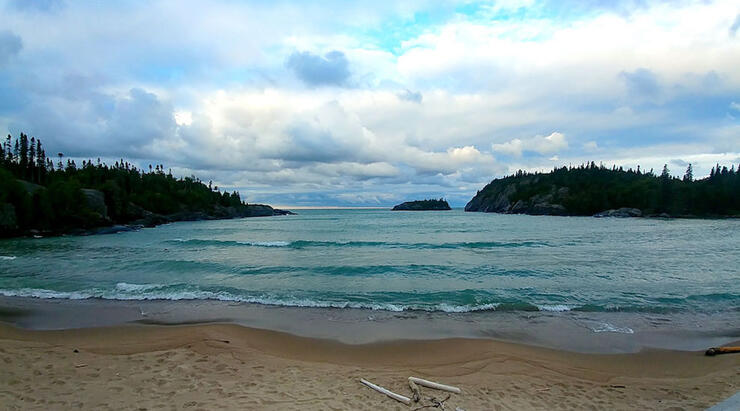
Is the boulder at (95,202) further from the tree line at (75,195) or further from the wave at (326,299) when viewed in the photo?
the wave at (326,299)

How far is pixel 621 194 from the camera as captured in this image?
12400 centimetres

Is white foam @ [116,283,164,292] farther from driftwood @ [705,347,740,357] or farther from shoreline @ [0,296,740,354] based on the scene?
driftwood @ [705,347,740,357]

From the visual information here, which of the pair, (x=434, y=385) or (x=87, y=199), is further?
(x=87, y=199)

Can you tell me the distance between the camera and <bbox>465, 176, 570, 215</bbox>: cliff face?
138500mm

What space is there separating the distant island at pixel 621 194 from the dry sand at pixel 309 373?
129007mm

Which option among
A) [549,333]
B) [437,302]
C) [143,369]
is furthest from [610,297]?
[143,369]

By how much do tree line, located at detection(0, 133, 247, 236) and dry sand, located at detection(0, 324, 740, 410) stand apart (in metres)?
53.1

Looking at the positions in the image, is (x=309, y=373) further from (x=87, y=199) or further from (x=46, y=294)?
(x=87, y=199)

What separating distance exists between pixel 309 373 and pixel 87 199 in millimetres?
70693

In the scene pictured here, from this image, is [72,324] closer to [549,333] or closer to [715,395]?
[549,333]

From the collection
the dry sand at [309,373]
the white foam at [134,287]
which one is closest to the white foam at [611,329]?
the dry sand at [309,373]

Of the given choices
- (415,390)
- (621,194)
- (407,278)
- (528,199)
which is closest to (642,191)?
(621,194)

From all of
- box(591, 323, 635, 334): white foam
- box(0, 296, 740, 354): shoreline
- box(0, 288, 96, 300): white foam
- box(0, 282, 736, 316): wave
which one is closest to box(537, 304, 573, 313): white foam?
box(0, 282, 736, 316): wave

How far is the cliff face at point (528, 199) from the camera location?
13850 cm
